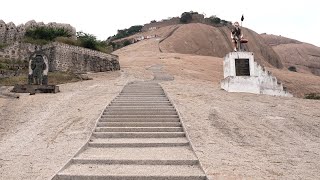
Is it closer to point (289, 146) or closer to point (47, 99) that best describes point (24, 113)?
point (47, 99)

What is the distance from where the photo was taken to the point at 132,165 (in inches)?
280

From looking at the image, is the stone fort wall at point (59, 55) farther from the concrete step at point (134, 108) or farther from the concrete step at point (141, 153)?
the concrete step at point (141, 153)

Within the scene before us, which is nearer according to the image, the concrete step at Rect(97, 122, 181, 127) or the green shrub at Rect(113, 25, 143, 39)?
the concrete step at Rect(97, 122, 181, 127)

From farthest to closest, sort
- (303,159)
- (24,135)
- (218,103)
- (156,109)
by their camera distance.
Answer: (218,103)
(156,109)
(24,135)
(303,159)

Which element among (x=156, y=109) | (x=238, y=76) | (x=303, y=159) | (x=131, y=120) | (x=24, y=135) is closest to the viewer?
(x=303, y=159)

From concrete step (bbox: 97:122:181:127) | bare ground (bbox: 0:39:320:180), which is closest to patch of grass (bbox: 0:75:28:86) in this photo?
bare ground (bbox: 0:39:320:180)

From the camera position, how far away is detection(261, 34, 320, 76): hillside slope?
73312mm

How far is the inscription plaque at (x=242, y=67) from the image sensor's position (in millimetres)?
19219

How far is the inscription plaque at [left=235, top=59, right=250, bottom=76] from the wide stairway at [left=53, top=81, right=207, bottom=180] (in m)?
7.57

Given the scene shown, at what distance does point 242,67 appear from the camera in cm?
1927

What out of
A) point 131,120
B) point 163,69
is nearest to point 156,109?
point 131,120

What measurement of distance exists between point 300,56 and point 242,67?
6384cm

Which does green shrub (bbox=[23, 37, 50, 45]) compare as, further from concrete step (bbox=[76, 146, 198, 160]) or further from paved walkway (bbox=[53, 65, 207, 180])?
concrete step (bbox=[76, 146, 198, 160])

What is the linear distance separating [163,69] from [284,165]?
23.3 m
